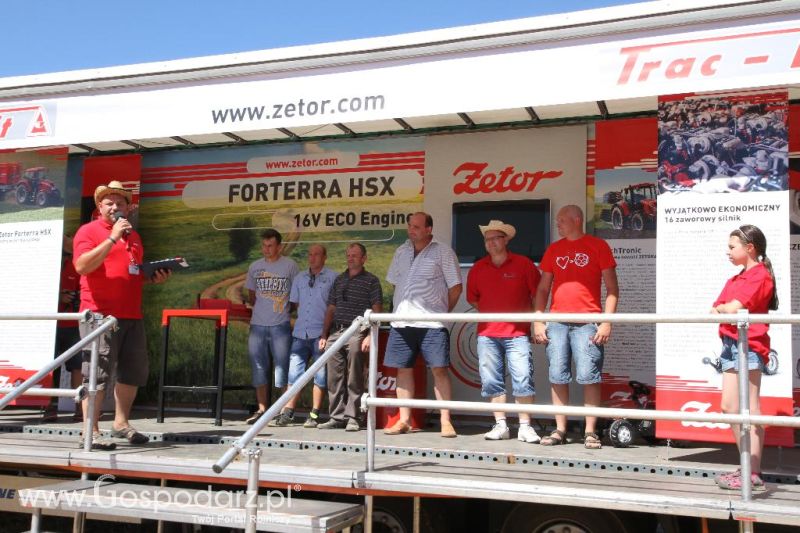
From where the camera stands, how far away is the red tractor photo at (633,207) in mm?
6973

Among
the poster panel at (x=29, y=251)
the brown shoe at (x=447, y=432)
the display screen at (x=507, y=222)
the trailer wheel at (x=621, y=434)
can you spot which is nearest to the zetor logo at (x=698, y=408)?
the trailer wheel at (x=621, y=434)

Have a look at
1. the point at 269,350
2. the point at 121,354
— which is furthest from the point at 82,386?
the point at 269,350

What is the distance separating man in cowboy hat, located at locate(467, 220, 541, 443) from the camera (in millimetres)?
6090

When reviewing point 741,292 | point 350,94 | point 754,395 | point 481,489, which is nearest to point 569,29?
point 350,94

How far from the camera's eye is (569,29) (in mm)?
5418

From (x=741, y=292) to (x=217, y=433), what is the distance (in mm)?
3954

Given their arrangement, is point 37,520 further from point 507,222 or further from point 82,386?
point 507,222

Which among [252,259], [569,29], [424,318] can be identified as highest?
[569,29]

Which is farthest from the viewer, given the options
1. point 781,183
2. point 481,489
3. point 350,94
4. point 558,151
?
point 558,151

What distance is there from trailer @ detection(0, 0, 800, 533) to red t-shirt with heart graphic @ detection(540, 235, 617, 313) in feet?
1.96

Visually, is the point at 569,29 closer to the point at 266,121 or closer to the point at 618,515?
the point at 266,121

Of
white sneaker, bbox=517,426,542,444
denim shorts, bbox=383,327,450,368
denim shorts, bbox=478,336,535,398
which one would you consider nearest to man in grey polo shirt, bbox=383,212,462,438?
denim shorts, bbox=383,327,450,368

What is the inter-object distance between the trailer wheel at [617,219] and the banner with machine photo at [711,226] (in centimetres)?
160

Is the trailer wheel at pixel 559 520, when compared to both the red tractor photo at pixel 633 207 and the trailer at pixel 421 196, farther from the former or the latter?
the red tractor photo at pixel 633 207
